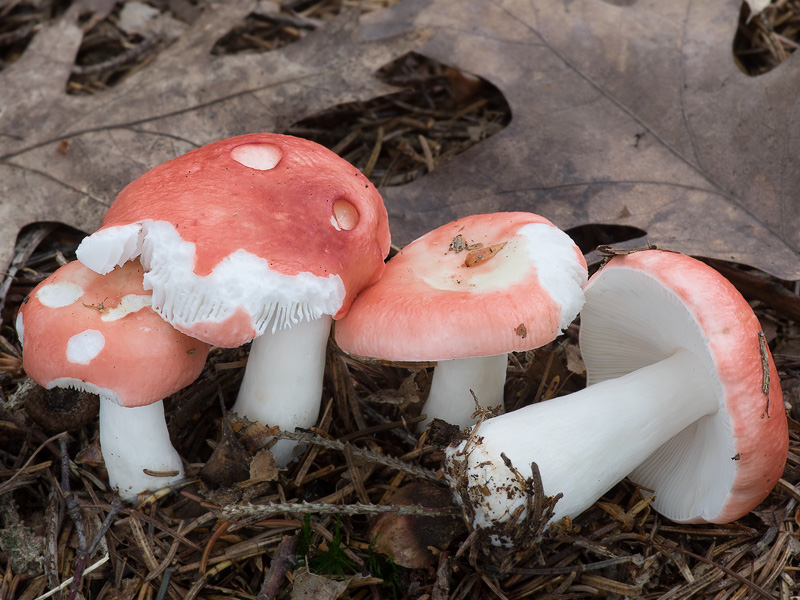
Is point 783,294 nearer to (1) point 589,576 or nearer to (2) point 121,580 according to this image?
(1) point 589,576

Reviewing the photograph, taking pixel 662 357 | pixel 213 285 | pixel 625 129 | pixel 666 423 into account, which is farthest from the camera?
pixel 625 129

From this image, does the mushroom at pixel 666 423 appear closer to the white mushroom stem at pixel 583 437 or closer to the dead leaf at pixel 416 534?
the white mushroom stem at pixel 583 437

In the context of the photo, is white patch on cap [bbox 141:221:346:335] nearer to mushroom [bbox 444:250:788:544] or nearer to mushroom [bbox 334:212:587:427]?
mushroom [bbox 334:212:587:427]

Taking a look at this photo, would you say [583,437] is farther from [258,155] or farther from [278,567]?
[258,155]

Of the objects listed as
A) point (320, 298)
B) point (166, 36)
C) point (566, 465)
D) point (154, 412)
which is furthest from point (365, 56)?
point (566, 465)

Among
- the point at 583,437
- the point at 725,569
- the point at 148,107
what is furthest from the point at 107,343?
the point at 725,569

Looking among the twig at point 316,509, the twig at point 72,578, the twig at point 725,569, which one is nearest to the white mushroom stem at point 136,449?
the twig at point 72,578
